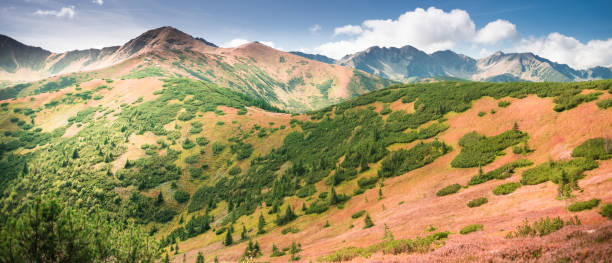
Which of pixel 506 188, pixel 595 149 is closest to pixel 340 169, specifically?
pixel 506 188

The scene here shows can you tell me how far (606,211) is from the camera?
1333 cm

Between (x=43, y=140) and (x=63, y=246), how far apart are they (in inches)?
4813

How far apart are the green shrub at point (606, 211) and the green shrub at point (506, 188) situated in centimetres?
1113

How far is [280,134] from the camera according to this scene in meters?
84.4

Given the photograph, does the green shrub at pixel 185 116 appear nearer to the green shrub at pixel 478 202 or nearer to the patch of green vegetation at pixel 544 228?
the green shrub at pixel 478 202

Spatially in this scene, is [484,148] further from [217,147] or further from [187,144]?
[187,144]

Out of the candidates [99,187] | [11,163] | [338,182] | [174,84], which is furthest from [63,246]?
[174,84]

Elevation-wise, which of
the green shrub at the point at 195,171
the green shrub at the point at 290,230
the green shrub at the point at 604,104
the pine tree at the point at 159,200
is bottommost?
the pine tree at the point at 159,200

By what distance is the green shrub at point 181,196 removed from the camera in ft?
219

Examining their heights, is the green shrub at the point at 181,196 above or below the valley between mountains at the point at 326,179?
below

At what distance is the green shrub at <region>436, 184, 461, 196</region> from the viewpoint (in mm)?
29880

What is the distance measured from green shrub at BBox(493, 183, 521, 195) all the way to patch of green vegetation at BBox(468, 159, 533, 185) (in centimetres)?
311

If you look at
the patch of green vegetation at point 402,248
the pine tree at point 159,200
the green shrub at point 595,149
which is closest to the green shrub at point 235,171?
the pine tree at point 159,200

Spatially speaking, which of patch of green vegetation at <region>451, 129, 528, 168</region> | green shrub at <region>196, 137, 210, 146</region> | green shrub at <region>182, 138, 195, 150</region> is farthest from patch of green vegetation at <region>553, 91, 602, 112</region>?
green shrub at <region>182, 138, 195, 150</region>
